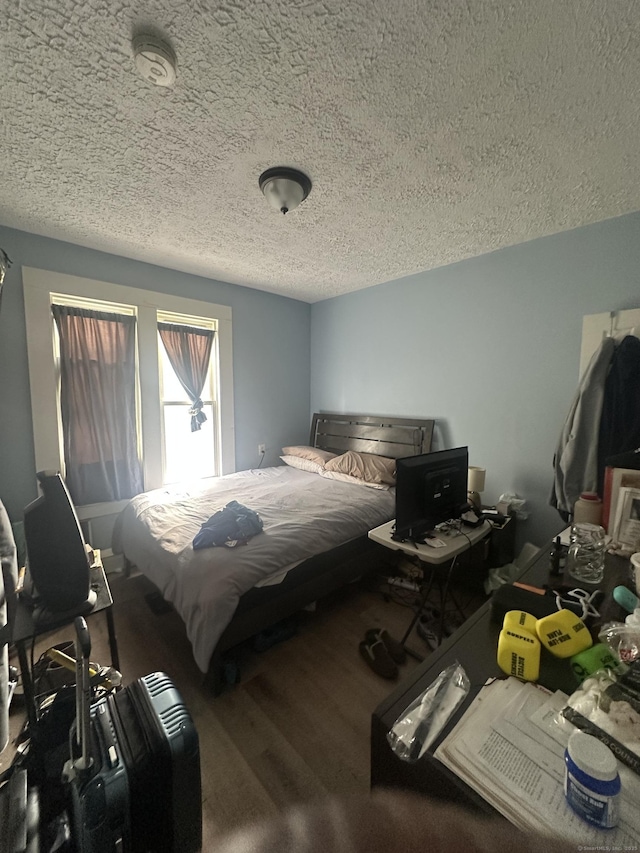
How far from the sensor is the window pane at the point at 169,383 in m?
3.11

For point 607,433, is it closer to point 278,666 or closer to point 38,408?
point 278,666

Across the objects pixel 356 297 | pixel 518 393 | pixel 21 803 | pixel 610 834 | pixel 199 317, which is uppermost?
pixel 356 297

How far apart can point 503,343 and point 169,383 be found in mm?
3006

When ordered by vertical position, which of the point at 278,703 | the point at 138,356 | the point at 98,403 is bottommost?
the point at 278,703

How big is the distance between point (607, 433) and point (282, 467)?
9.27 ft

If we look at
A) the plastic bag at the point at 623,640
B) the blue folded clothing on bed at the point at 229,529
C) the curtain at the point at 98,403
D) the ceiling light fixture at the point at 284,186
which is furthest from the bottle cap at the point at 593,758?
the curtain at the point at 98,403

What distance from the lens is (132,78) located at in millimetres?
1180

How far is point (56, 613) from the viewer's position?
1368 mm

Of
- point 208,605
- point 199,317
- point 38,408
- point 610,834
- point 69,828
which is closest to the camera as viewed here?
point 610,834

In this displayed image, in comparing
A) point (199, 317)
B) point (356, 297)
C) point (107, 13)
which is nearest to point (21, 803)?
point (107, 13)

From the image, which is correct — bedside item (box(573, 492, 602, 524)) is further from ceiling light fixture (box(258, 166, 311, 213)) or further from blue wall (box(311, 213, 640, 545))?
ceiling light fixture (box(258, 166, 311, 213))

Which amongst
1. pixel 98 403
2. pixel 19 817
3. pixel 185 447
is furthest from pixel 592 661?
pixel 185 447

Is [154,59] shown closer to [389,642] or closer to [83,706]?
[83,706]

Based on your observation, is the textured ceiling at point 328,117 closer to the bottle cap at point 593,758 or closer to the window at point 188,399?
the window at point 188,399
